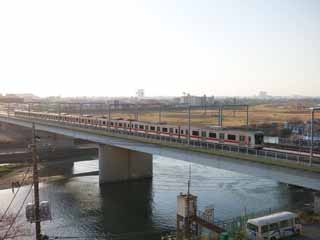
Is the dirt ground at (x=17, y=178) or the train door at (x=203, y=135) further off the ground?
the train door at (x=203, y=135)

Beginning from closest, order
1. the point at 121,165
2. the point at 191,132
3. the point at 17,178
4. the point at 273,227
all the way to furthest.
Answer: the point at 273,227
the point at 191,132
the point at 121,165
the point at 17,178

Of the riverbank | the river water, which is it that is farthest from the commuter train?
the riverbank

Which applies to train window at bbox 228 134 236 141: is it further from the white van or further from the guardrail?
the white van

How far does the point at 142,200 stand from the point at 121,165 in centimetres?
1071

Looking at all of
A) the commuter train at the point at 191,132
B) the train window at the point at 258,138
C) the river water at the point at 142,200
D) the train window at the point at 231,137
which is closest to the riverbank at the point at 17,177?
the river water at the point at 142,200

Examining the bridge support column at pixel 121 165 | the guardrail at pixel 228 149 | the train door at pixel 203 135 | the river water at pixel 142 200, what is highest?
the train door at pixel 203 135

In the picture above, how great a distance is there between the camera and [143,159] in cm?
5247

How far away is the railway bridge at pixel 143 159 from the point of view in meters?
24.2

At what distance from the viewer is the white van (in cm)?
2225

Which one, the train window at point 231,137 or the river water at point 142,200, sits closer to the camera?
the train window at point 231,137

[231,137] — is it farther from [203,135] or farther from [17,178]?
[17,178]

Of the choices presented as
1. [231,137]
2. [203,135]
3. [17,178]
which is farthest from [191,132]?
[17,178]

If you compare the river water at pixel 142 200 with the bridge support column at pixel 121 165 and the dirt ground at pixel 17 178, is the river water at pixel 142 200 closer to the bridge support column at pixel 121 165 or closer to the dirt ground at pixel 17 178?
the bridge support column at pixel 121 165

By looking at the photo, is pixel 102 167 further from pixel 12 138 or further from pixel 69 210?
pixel 12 138
